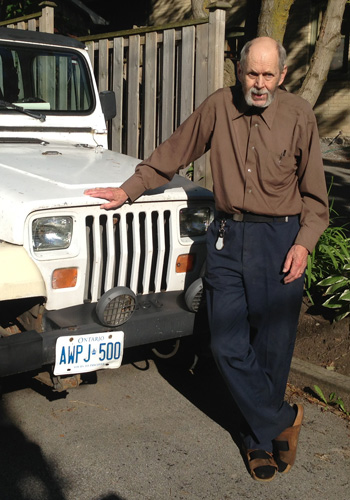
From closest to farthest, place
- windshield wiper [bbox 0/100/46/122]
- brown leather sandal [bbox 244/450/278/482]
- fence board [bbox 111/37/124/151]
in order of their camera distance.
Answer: brown leather sandal [bbox 244/450/278/482] < windshield wiper [bbox 0/100/46/122] < fence board [bbox 111/37/124/151]

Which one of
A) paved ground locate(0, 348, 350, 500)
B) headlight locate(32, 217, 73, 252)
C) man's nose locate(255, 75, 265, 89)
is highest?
man's nose locate(255, 75, 265, 89)

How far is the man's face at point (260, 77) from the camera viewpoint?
3.40 metres

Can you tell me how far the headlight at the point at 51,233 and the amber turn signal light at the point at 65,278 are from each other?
0.41ft

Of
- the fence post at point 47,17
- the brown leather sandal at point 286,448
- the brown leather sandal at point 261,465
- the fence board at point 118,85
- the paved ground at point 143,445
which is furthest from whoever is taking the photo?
the fence post at point 47,17

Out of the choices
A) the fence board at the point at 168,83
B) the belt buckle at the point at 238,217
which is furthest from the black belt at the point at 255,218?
the fence board at the point at 168,83

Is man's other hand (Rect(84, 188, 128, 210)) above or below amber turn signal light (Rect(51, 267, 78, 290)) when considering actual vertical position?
above

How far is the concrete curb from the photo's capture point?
4352mm

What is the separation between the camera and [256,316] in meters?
3.64

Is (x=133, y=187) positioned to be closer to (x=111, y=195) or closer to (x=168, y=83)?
(x=111, y=195)

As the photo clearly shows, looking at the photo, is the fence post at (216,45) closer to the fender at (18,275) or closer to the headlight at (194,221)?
the headlight at (194,221)

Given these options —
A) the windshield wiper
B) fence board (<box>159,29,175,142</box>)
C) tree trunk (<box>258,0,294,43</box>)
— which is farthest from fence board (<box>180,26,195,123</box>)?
the windshield wiper

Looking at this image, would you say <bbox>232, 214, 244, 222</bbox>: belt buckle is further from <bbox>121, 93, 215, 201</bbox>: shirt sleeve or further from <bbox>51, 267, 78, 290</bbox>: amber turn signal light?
<bbox>51, 267, 78, 290</bbox>: amber turn signal light

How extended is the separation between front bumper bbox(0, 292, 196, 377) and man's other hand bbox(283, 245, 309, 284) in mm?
701

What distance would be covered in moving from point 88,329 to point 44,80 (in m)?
2.58
